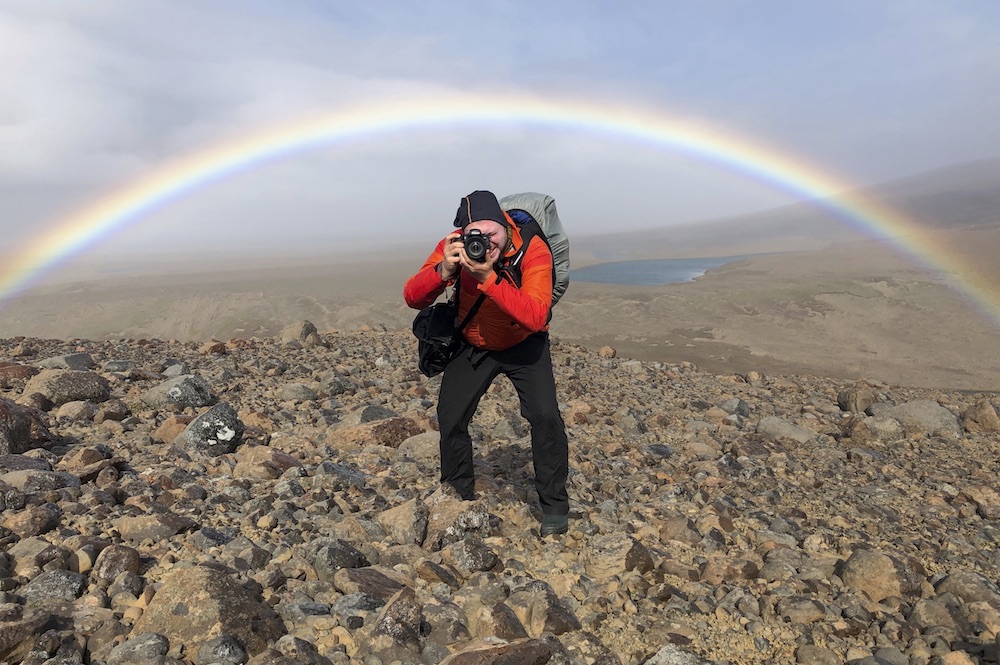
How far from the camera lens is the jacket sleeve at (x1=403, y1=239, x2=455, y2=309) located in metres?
3.60

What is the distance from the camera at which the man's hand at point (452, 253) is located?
3.34 meters

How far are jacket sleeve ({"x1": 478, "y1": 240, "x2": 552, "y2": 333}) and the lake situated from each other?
45.5 m

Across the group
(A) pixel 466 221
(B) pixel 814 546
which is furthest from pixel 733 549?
(A) pixel 466 221

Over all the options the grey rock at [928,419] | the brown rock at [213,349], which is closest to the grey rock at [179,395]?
the brown rock at [213,349]

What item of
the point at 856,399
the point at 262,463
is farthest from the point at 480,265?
the point at 856,399

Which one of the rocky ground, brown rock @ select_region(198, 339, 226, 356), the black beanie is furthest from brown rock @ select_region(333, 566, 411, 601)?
brown rock @ select_region(198, 339, 226, 356)

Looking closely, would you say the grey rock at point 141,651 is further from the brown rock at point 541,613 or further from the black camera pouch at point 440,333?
the black camera pouch at point 440,333

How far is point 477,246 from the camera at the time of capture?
3.26 metres

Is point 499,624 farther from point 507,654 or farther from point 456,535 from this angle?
point 456,535

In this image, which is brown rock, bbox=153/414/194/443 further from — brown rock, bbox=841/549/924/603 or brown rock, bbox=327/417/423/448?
brown rock, bbox=841/549/924/603

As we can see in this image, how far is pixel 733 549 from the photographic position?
154 inches

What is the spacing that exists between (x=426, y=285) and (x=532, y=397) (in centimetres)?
97

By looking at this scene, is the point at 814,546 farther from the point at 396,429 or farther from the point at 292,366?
the point at 292,366

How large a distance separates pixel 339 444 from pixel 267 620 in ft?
9.40
